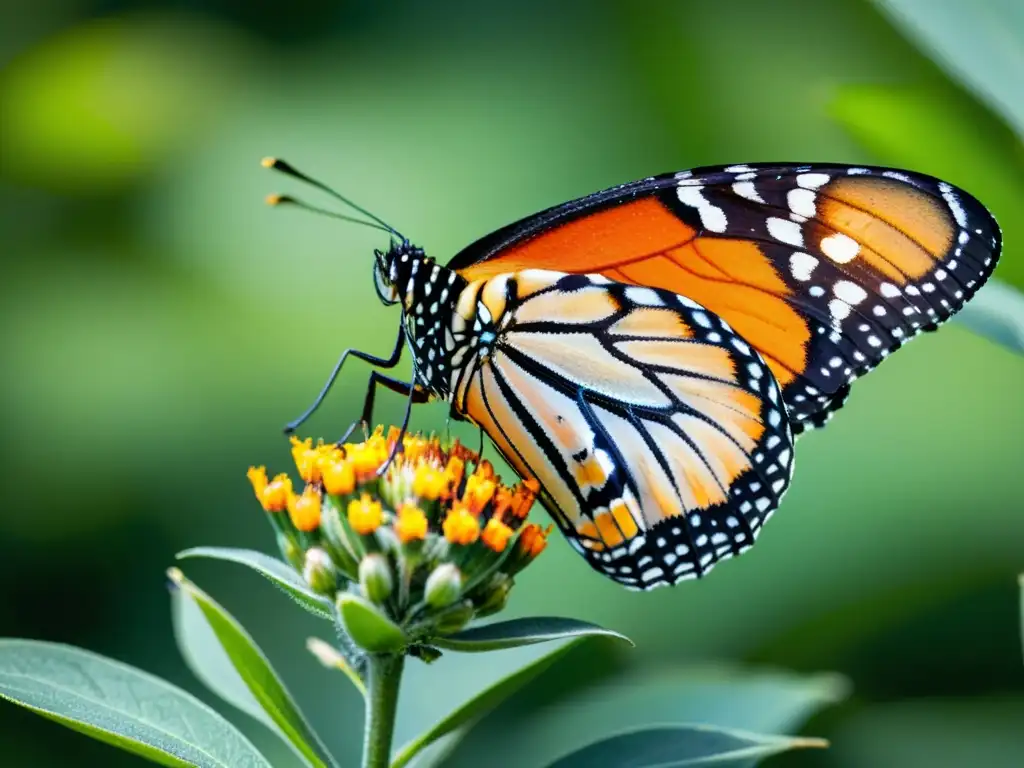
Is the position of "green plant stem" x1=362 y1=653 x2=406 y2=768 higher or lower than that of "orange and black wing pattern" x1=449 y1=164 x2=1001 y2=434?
lower

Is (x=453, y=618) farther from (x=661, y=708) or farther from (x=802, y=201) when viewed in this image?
(x=802, y=201)

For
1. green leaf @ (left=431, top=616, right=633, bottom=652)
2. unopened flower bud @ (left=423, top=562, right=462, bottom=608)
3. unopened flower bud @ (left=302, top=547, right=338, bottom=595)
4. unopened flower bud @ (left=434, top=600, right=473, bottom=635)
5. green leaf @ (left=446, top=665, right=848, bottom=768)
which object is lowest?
green leaf @ (left=446, top=665, right=848, bottom=768)

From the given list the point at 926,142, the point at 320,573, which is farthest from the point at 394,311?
the point at 320,573

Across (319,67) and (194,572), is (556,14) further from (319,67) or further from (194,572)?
(194,572)

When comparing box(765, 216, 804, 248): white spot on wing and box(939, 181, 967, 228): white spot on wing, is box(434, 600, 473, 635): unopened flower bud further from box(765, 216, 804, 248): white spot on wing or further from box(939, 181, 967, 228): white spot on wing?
box(939, 181, 967, 228): white spot on wing

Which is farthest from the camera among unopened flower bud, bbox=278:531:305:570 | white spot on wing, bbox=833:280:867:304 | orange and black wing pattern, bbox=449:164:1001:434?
white spot on wing, bbox=833:280:867:304

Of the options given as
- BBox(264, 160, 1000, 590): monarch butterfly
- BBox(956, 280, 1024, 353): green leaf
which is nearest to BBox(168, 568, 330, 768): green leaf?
BBox(264, 160, 1000, 590): monarch butterfly
